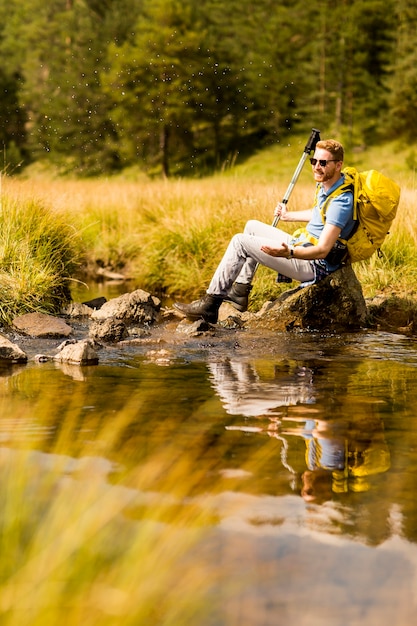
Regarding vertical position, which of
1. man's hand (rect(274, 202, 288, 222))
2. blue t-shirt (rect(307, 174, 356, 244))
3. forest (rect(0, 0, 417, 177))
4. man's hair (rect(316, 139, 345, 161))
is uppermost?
man's hair (rect(316, 139, 345, 161))

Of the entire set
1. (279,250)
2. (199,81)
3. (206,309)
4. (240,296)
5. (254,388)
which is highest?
(279,250)

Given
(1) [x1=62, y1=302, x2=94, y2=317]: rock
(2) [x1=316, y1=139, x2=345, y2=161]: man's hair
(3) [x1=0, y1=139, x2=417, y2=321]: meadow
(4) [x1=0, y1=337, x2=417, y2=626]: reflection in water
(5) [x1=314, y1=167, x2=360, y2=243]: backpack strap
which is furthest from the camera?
(1) [x1=62, y1=302, x2=94, y2=317]: rock

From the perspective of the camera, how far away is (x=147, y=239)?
11.7 metres

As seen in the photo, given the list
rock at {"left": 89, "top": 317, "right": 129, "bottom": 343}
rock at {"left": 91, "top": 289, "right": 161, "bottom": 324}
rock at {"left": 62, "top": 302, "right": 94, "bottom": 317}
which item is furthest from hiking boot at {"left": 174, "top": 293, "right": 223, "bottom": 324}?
rock at {"left": 62, "top": 302, "right": 94, "bottom": 317}

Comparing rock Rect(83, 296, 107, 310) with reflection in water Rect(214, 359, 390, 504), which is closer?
reflection in water Rect(214, 359, 390, 504)

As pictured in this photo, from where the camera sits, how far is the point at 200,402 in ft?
16.1

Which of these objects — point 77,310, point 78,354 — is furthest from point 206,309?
point 78,354

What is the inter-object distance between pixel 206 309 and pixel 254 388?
2.49m

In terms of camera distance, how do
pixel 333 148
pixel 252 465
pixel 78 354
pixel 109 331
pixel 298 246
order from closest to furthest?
1. pixel 252 465
2. pixel 78 354
3. pixel 333 148
4. pixel 298 246
5. pixel 109 331

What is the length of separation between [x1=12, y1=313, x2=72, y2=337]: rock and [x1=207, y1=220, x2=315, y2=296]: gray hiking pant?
1.36 metres

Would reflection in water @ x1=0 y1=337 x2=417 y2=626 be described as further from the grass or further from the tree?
the tree

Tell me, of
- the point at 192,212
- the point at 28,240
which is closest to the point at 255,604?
the point at 28,240

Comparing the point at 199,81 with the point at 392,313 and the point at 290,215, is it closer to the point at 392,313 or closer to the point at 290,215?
the point at 392,313

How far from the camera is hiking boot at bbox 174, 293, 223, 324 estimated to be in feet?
25.4
